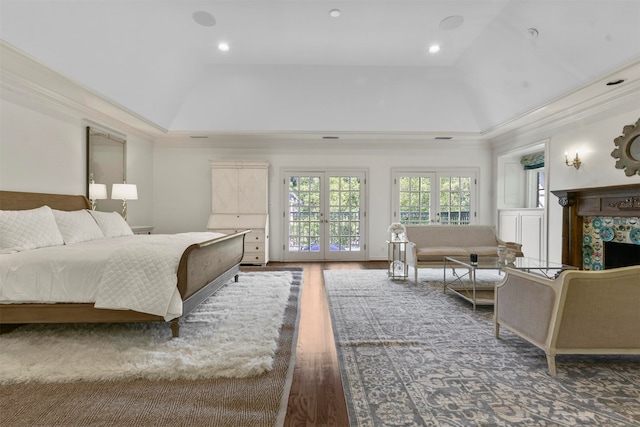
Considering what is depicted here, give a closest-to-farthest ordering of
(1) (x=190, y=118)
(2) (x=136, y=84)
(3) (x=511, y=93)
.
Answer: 1. (2) (x=136, y=84)
2. (3) (x=511, y=93)
3. (1) (x=190, y=118)

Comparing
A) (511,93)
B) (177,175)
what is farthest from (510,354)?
(177,175)

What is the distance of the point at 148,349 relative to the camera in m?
2.39

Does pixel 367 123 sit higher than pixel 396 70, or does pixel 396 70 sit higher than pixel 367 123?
pixel 396 70

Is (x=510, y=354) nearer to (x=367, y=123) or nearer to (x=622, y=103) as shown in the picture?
(x=622, y=103)

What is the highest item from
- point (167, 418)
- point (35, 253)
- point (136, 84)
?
point (136, 84)

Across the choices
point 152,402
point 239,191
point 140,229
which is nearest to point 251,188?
point 239,191

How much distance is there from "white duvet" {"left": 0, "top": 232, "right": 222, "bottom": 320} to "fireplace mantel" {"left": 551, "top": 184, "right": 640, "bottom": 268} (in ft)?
16.6

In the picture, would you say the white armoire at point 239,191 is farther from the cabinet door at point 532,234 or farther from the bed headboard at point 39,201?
the cabinet door at point 532,234

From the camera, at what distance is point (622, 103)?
3.95 m

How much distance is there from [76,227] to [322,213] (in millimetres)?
4270

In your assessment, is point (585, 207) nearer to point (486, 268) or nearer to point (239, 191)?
point (486, 268)

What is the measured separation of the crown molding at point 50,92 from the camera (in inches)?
126

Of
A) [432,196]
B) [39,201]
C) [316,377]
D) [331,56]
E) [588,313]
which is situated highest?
[331,56]

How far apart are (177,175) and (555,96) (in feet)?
21.8
